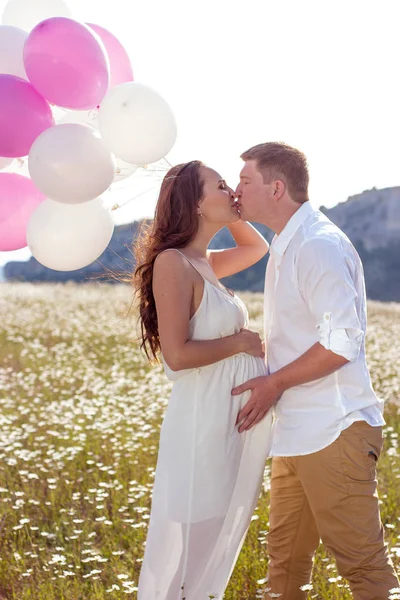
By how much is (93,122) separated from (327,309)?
1.79m

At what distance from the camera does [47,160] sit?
371 centimetres

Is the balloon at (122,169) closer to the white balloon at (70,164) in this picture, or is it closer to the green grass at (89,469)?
the white balloon at (70,164)

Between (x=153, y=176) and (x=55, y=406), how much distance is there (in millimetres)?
5300

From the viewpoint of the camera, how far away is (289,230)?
351 cm

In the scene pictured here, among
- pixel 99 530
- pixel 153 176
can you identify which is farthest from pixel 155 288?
pixel 99 530

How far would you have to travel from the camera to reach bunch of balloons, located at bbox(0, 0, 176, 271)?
3.76 m

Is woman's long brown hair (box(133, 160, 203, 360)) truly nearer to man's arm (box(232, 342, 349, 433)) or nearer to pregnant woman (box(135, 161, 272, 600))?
pregnant woman (box(135, 161, 272, 600))

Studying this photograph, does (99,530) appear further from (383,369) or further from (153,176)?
(383,369)

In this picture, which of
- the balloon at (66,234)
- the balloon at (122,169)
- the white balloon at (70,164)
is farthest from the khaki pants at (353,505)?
the balloon at (122,169)

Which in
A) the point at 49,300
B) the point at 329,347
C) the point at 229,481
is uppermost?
the point at 329,347

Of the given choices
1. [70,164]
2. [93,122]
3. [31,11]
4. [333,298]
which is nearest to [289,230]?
[333,298]

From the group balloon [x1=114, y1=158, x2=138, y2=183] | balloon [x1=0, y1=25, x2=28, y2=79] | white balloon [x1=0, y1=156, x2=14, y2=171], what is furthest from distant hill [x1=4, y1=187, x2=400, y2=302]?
balloon [x1=0, y1=25, x2=28, y2=79]

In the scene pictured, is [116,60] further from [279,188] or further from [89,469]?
[89,469]

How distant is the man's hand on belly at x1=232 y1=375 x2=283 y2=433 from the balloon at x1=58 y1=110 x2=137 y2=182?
1.42 m
